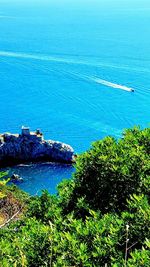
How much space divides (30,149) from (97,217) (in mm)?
45717

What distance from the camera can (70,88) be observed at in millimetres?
70688

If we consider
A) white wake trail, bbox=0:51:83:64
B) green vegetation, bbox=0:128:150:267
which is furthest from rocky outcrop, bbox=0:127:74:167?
green vegetation, bbox=0:128:150:267

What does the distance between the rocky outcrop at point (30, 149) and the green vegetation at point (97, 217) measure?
41.3 meters

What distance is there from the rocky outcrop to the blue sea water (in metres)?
1.43

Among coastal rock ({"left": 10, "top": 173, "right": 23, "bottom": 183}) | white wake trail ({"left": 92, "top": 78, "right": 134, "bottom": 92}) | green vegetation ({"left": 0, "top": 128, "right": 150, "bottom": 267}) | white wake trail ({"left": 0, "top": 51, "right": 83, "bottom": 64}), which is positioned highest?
white wake trail ({"left": 0, "top": 51, "right": 83, "bottom": 64})

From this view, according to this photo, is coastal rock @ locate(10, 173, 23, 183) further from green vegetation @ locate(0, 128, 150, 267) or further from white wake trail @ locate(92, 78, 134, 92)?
green vegetation @ locate(0, 128, 150, 267)

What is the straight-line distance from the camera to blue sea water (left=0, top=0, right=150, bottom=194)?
5650cm

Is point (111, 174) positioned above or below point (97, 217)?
above

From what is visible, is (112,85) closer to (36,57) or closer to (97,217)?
(36,57)

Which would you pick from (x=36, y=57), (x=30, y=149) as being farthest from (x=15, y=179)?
(x=36, y=57)

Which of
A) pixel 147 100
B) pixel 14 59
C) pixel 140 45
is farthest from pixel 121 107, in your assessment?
pixel 140 45

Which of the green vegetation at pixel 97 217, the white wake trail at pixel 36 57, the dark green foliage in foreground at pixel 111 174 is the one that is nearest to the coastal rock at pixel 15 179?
the green vegetation at pixel 97 217

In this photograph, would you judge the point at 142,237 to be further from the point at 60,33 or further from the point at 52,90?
the point at 60,33

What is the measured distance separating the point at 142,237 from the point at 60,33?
118241 mm
